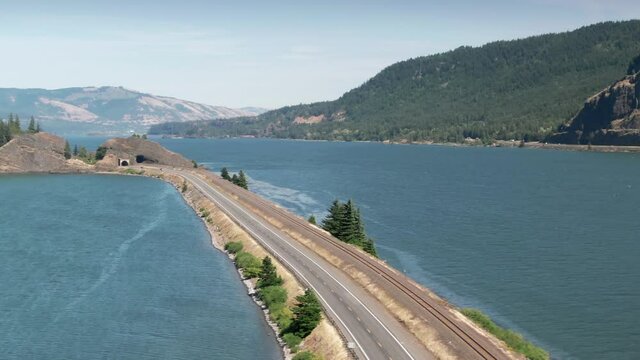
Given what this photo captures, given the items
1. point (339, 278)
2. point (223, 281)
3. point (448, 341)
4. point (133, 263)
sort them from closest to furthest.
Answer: point (448, 341)
point (339, 278)
point (223, 281)
point (133, 263)

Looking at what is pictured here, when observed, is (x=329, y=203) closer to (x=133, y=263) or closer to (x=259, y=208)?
(x=259, y=208)

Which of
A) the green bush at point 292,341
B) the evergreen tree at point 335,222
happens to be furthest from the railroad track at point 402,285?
the green bush at point 292,341

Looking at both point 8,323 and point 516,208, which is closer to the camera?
point 8,323

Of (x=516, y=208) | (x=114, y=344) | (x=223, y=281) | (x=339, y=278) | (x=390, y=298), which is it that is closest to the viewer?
(x=114, y=344)

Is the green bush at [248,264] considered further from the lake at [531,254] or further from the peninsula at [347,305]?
the lake at [531,254]

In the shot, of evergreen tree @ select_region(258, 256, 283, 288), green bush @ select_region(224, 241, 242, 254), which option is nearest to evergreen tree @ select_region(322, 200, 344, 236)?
green bush @ select_region(224, 241, 242, 254)

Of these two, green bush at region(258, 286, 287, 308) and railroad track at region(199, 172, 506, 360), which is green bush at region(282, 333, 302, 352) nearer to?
green bush at region(258, 286, 287, 308)

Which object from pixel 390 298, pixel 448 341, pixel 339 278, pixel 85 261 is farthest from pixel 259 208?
pixel 448 341
